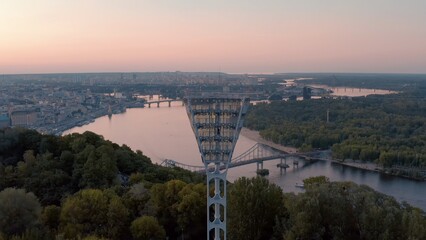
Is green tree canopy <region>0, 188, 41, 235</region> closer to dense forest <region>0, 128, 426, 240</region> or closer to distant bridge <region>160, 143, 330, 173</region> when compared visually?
dense forest <region>0, 128, 426, 240</region>

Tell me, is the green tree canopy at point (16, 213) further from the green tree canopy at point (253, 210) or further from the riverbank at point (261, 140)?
the riverbank at point (261, 140)

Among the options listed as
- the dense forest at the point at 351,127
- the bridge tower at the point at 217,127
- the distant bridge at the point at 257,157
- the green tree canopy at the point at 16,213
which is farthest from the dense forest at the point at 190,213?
the dense forest at the point at 351,127

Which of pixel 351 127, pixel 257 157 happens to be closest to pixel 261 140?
pixel 351 127

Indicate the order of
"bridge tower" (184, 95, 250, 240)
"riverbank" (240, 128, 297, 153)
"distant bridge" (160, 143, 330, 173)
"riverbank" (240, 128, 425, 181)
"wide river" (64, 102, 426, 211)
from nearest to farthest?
"bridge tower" (184, 95, 250, 240) < "wide river" (64, 102, 426, 211) < "distant bridge" (160, 143, 330, 173) < "riverbank" (240, 128, 425, 181) < "riverbank" (240, 128, 297, 153)

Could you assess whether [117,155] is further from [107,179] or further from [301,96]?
[301,96]

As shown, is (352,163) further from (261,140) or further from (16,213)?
(16,213)

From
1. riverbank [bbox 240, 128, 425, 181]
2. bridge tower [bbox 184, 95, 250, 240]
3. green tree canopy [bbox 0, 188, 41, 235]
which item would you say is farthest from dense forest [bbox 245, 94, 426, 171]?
green tree canopy [bbox 0, 188, 41, 235]
